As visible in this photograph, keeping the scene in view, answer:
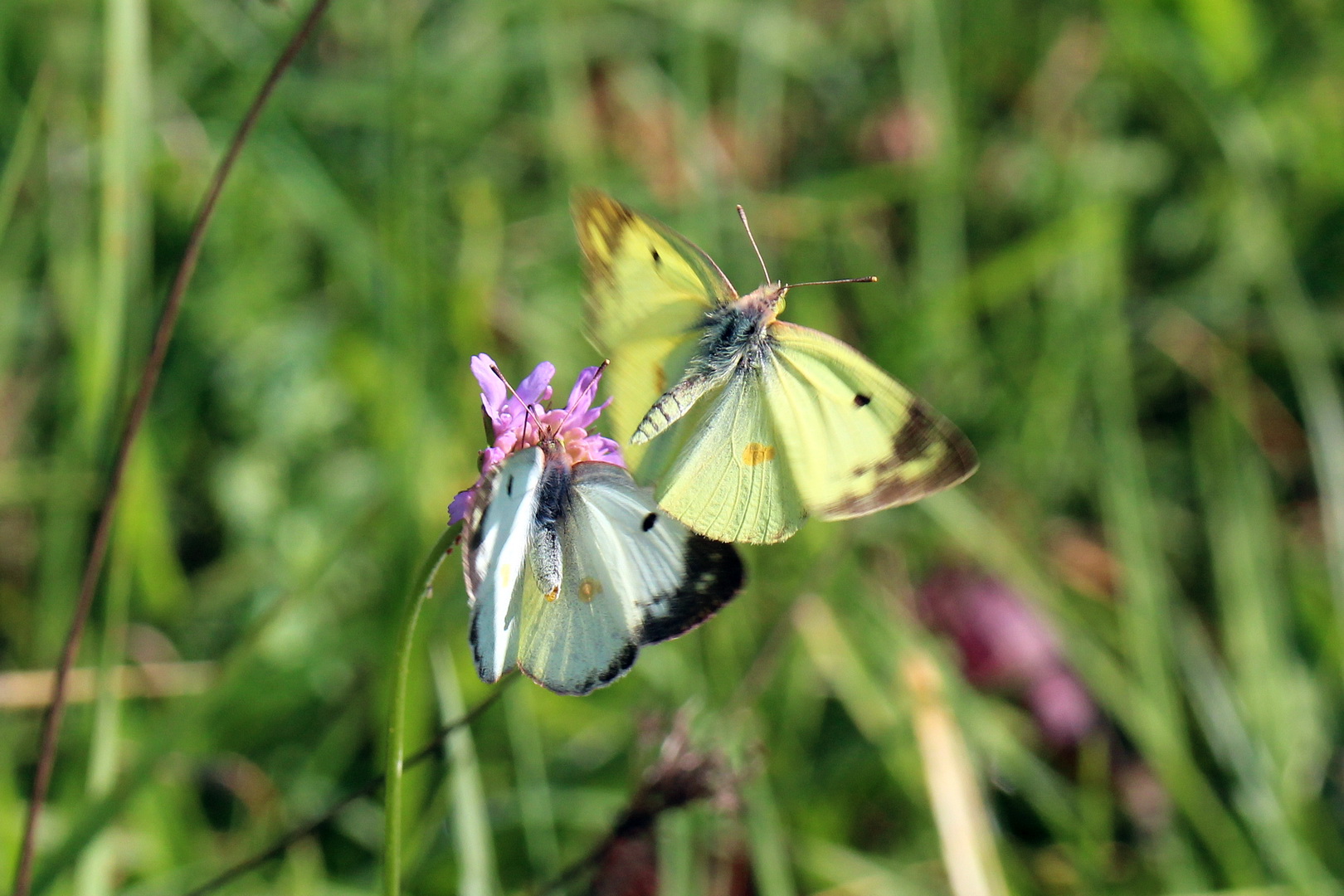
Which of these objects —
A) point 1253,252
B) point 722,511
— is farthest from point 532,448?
point 1253,252

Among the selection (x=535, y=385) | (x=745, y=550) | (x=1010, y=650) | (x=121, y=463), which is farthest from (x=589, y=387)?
(x=1010, y=650)

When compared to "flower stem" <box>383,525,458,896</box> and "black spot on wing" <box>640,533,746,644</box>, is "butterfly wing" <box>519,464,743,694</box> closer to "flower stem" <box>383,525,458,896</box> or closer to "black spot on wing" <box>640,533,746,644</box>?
"black spot on wing" <box>640,533,746,644</box>

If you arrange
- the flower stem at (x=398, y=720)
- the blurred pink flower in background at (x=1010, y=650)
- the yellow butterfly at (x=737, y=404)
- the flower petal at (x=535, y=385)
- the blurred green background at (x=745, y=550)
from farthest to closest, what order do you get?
the blurred pink flower in background at (x=1010, y=650), the blurred green background at (x=745, y=550), the yellow butterfly at (x=737, y=404), the flower petal at (x=535, y=385), the flower stem at (x=398, y=720)

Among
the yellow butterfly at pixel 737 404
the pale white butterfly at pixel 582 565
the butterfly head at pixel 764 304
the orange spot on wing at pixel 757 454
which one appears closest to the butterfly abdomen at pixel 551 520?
the pale white butterfly at pixel 582 565

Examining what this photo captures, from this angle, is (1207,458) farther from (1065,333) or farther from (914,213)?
(914,213)

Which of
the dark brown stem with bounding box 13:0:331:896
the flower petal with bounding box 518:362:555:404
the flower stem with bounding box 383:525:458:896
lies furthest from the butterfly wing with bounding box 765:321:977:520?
the dark brown stem with bounding box 13:0:331:896

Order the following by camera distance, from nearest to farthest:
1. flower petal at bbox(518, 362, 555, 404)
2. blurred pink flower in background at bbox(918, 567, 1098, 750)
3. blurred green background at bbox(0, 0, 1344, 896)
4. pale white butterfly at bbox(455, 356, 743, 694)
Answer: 1. pale white butterfly at bbox(455, 356, 743, 694)
2. flower petal at bbox(518, 362, 555, 404)
3. blurred green background at bbox(0, 0, 1344, 896)
4. blurred pink flower in background at bbox(918, 567, 1098, 750)

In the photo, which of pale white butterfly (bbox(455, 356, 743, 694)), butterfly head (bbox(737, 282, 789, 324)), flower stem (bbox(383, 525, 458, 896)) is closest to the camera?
flower stem (bbox(383, 525, 458, 896))

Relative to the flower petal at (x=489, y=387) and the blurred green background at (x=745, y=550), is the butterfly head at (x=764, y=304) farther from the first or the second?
the blurred green background at (x=745, y=550)
